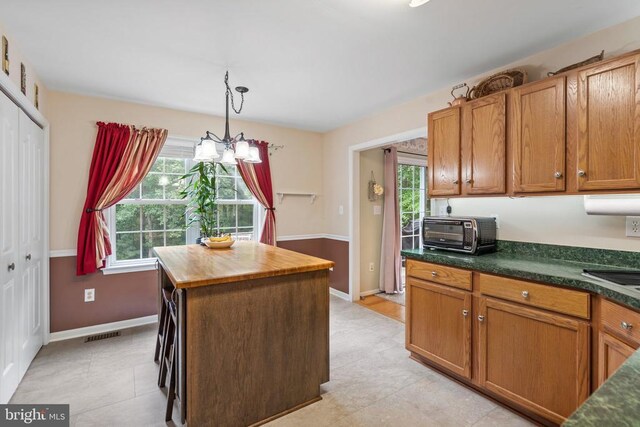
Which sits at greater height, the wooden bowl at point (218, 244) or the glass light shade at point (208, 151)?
the glass light shade at point (208, 151)

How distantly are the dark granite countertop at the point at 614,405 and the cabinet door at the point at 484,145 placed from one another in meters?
1.75

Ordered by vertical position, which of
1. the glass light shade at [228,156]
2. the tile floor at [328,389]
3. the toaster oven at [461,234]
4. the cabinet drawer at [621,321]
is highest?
the glass light shade at [228,156]

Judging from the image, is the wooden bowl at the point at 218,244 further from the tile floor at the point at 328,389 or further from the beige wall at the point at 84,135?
the beige wall at the point at 84,135

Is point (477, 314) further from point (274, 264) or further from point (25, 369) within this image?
point (25, 369)

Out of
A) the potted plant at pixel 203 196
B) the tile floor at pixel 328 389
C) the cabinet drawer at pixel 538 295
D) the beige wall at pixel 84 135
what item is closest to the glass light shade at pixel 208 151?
the potted plant at pixel 203 196

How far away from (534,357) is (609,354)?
1.19 ft

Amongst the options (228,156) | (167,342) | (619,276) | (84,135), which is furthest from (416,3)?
(84,135)

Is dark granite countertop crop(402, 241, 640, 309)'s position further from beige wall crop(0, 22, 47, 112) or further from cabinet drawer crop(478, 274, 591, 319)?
beige wall crop(0, 22, 47, 112)

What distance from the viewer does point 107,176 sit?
3137 millimetres

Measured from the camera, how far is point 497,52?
7.46ft

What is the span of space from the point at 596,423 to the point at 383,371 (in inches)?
82.8

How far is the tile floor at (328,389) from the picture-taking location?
1.89 m

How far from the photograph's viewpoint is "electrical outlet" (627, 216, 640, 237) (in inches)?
73.4

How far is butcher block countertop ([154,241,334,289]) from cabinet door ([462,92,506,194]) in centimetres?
130
